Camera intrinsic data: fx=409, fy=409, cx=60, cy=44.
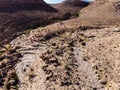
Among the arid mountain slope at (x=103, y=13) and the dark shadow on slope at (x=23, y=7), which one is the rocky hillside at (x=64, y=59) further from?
the dark shadow on slope at (x=23, y=7)

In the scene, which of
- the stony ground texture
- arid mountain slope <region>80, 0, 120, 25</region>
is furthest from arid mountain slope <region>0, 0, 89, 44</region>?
the stony ground texture

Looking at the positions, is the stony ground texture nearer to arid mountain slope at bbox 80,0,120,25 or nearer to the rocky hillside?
the rocky hillside

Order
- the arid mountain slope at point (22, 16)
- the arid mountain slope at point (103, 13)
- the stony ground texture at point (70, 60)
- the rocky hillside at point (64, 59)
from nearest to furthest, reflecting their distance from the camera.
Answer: the stony ground texture at point (70, 60) → the rocky hillside at point (64, 59) → the arid mountain slope at point (22, 16) → the arid mountain slope at point (103, 13)

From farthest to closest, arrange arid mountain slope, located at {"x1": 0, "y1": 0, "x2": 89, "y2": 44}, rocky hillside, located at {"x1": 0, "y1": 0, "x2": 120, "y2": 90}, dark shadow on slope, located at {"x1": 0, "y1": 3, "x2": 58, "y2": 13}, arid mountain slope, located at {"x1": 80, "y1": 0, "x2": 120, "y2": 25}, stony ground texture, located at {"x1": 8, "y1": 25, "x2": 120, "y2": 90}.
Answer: dark shadow on slope, located at {"x1": 0, "y1": 3, "x2": 58, "y2": 13} → arid mountain slope, located at {"x1": 80, "y1": 0, "x2": 120, "y2": 25} → arid mountain slope, located at {"x1": 0, "y1": 0, "x2": 89, "y2": 44} → rocky hillside, located at {"x1": 0, "y1": 0, "x2": 120, "y2": 90} → stony ground texture, located at {"x1": 8, "y1": 25, "x2": 120, "y2": 90}

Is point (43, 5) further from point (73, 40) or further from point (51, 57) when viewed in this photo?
point (51, 57)

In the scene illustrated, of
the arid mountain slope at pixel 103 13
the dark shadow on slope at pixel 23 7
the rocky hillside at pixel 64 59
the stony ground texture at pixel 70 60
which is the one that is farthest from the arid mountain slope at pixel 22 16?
the stony ground texture at pixel 70 60

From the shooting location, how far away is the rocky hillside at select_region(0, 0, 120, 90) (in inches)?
1606

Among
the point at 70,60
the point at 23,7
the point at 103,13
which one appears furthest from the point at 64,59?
the point at 23,7

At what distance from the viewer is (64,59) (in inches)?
1791

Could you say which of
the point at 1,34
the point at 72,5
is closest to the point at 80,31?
the point at 1,34

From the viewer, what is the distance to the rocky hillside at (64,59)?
4078 cm

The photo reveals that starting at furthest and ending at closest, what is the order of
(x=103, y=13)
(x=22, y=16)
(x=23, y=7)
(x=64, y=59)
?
(x=23, y=7), (x=22, y=16), (x=103, y=13), (x=64, y=59)

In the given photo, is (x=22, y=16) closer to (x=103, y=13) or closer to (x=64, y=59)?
(x=103, y=13)

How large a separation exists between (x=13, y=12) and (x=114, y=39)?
30.6 m
